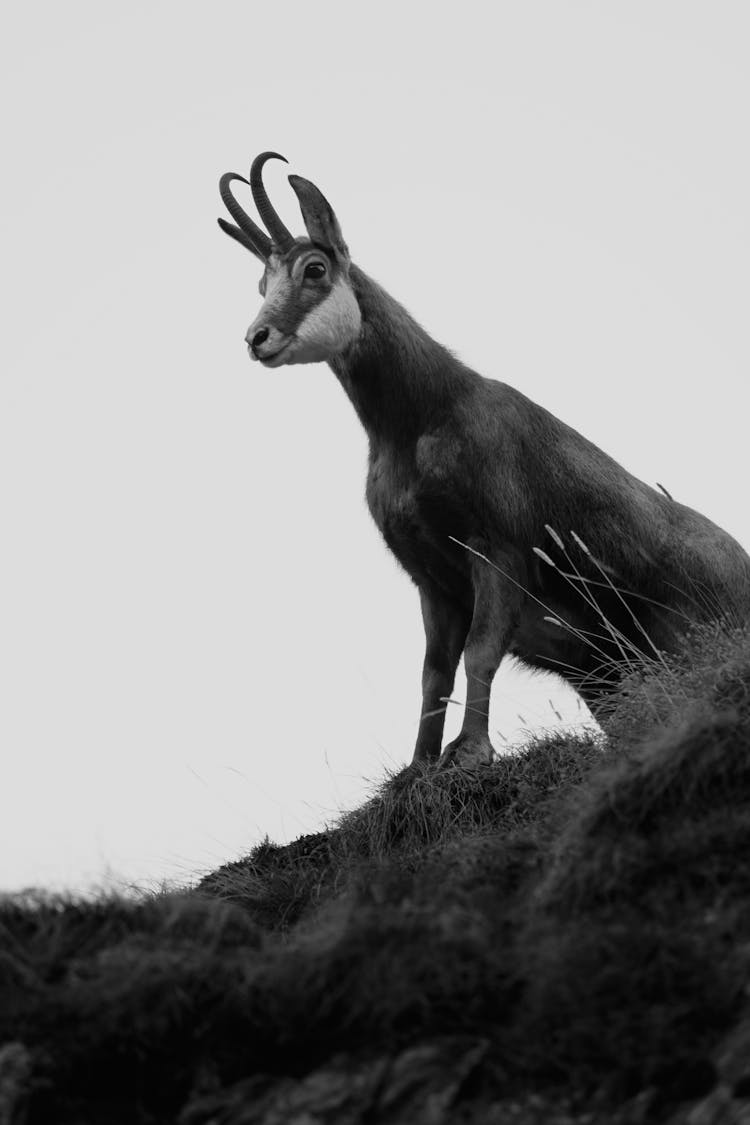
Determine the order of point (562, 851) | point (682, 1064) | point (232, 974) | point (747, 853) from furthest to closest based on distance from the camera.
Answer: point (562, 851) < point (747, 853) < point (232, 974) < point (682, 1064)

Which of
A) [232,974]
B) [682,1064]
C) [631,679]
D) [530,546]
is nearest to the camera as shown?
[682,1064]

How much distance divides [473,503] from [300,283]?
1.83 metres

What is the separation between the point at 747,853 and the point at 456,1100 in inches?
54.3

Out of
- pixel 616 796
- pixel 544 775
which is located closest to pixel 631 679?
pixel 544 775

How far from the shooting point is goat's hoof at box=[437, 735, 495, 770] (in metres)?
8.34

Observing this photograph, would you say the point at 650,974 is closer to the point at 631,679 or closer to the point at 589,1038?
the point at 589,1038

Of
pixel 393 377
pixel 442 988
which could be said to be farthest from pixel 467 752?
pixel 442 988

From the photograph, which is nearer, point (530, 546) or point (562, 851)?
point (562, 851)

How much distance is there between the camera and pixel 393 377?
9.34m

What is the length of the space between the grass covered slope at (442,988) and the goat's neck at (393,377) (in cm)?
440

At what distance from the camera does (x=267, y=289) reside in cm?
942

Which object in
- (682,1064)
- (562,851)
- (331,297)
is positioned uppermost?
(331,297)

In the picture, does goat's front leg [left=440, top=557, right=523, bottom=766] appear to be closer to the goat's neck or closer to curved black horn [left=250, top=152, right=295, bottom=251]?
the goat's neck

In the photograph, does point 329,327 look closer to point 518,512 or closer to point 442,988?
point 518,512
